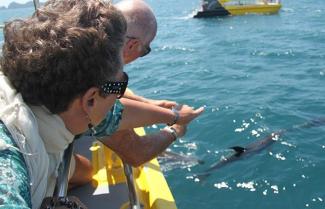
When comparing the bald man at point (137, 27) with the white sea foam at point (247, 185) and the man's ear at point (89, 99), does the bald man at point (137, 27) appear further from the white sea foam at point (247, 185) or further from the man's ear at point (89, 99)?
the white sea foam at point (247, 185)

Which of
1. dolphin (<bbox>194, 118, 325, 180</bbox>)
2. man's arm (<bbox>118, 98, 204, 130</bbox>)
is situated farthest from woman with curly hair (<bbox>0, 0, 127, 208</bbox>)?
dolphin (<bbox>194, 118, 325, 180</bbox>)

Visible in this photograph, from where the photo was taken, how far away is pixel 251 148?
7242 mm

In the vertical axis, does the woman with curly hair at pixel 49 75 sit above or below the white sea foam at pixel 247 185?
above

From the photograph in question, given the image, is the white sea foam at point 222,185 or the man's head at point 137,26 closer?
the man's head at point 137,26

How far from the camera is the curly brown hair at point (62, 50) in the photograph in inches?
59.4

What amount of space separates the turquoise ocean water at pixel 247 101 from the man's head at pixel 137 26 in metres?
3.33

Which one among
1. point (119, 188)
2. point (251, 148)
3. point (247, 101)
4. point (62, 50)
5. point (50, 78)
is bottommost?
point (247, 101)

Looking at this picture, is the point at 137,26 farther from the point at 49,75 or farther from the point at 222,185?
the point at 222,185

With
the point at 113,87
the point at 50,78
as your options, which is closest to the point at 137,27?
the point at 113,87

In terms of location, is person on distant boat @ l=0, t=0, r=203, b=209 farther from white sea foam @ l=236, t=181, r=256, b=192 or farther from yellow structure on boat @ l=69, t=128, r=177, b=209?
white sea foam @ l=236, t=181, r=256, b=192

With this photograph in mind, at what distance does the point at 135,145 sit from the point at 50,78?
146 centimetres

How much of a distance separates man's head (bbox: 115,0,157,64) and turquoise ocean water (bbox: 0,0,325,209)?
131 inches

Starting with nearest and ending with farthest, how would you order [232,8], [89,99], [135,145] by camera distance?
[89,99] < [135,145] < [232,8]

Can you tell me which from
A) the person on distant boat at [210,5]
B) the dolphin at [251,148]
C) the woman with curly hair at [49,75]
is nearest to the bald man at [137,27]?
the woman with curly hair at [49,75]
